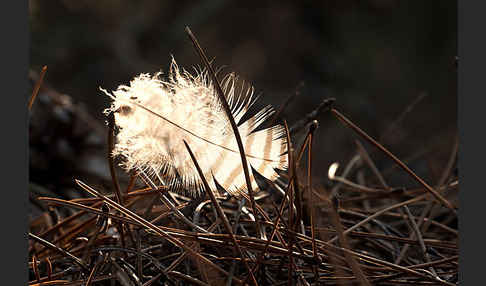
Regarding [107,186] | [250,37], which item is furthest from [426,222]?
[250,37]

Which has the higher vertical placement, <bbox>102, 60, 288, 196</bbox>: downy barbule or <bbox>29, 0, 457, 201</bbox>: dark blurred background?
<bbox>29, 0, 457, 201</bbox>: dark blurred background

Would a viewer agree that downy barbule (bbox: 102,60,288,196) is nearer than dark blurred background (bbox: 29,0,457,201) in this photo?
Yes

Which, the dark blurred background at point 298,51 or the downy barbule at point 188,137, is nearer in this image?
the downy barbule at point 188,137

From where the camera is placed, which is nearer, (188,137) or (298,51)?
(188,137)

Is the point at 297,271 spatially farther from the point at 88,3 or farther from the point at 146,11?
the point at 146,11

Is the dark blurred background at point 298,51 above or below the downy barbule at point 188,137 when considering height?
above

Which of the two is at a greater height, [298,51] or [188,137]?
A: [298,51]
